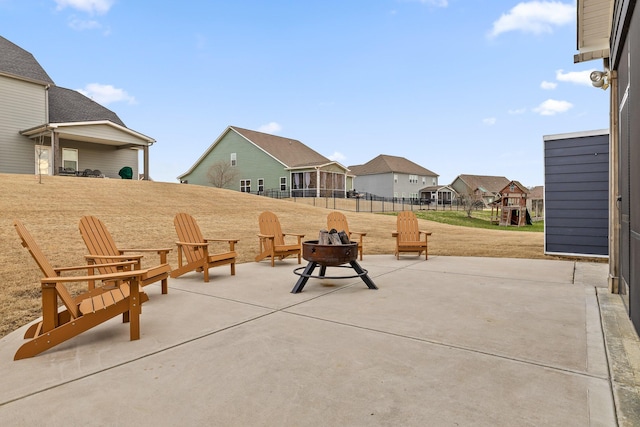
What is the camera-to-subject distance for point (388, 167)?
44.3 m

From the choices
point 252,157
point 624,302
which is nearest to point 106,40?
point 252,157

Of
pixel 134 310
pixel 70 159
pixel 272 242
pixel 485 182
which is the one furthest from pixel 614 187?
pixel 485 182

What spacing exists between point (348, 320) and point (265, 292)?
1.64m

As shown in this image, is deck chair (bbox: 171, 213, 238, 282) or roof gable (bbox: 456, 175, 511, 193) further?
roof gable (bbox: 456, 175, 511, 193)

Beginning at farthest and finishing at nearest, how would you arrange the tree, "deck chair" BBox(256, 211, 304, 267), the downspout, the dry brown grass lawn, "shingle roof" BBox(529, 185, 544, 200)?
"shingle roof" BBox(529, 185, 544, 200)
the tree
"deck chair" BBox(256, 211, 304, 267)
the dry brown grass lawn
the downspout

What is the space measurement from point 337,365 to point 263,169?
31.0m

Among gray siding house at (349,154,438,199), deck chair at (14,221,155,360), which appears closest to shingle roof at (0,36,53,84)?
deck chair at (14,221,155,360)

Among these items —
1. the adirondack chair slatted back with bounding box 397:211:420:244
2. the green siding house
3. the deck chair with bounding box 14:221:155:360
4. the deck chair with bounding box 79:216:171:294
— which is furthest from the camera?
the green siding house

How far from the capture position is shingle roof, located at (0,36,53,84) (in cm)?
1850

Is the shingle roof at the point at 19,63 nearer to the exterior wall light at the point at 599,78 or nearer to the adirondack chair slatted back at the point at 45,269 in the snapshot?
the adirondack chair slatted back at the point at 45,269

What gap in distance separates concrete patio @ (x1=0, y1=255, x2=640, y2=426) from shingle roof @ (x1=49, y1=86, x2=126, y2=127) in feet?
67.4

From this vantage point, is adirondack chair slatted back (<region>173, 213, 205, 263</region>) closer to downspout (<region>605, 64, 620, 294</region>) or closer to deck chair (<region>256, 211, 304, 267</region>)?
deck chair (<region>256, 211, 304, 267</region>)

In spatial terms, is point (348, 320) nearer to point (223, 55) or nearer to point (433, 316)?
point (433, 316)

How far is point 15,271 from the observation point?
6504mm
